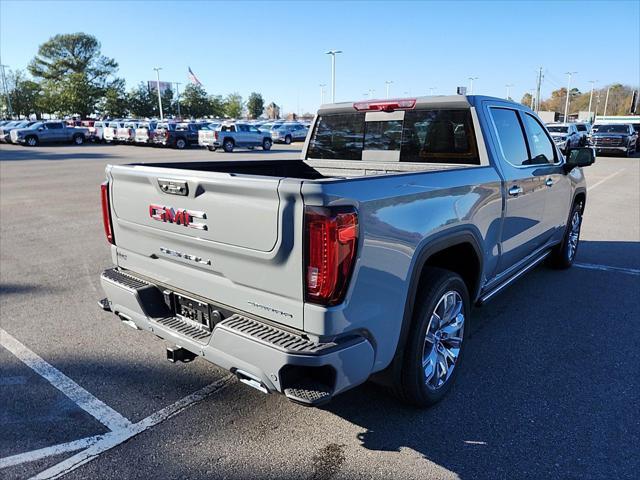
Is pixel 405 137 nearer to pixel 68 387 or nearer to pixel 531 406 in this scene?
pixel 531 406

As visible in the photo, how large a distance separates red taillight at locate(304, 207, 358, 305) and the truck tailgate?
5 cm

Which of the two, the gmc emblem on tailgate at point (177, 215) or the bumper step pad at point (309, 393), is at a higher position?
the gmc emblem on tailgate at point (177, 215)

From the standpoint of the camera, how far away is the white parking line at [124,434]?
8.45ft

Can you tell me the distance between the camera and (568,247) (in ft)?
19.8

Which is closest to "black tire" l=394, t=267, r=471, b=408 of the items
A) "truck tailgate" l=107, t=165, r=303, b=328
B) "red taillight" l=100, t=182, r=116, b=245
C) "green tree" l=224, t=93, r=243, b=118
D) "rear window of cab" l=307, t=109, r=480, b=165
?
"truck tailgate" l=107, t=165, r=303, b=328

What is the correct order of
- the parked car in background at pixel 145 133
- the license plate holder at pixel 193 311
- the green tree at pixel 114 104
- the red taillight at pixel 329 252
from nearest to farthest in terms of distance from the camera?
the red taillight at pixel 329 252 < the license plate holder at pixel 193 311 < the parked car in background at pixel 145 133 < the green tree at pixel 114 104

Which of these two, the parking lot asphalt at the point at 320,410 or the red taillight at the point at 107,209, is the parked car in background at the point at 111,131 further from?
the red taillight at the point at 107,209

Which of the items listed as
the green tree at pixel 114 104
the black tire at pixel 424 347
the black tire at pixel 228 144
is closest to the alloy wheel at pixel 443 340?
the black tire at pixel 424 347

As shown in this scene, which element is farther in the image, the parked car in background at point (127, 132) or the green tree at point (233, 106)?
the green tree at point (233, 106)

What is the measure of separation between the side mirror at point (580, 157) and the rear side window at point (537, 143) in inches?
9.2

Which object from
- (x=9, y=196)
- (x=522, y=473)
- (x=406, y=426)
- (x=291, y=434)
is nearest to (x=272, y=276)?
(x=291, y=434)

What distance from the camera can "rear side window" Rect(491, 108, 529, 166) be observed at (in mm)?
3975

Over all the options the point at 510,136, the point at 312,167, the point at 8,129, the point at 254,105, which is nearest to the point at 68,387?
the point at 312,167

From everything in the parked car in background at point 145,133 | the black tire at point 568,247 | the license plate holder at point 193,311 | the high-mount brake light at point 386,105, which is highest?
the high-mount brake light at point 386,105
